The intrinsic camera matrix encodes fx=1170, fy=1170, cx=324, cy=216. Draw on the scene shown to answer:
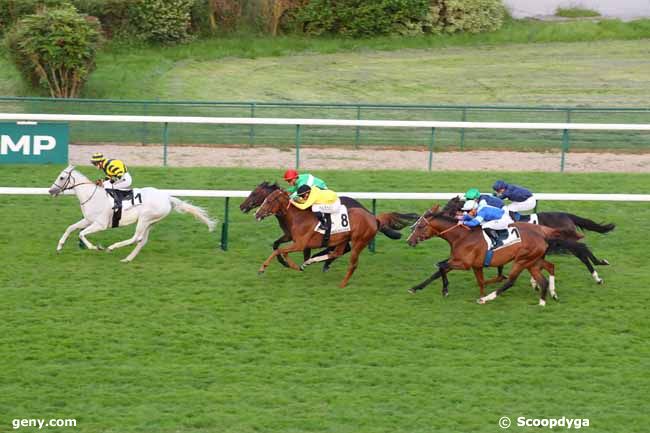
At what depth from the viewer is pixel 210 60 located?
24328mm

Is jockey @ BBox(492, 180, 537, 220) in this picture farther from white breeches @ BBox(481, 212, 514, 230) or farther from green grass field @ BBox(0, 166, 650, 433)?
white breeches @ BBox(481, 212, 514, 230)

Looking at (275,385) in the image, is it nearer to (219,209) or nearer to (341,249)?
(341,249)

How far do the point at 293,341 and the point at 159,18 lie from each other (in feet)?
52.6

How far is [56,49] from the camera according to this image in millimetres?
19078

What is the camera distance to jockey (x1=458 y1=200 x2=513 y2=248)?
1002 centimetres

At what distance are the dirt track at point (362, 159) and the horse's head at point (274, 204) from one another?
4911 mm

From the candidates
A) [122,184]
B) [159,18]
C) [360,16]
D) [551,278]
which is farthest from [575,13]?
[122,184]

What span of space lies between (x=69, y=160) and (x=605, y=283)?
7608mm

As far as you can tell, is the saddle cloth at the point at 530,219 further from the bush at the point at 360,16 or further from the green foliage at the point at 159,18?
the bush at the point at 360,16

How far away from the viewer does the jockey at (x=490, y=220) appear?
32.9 ft

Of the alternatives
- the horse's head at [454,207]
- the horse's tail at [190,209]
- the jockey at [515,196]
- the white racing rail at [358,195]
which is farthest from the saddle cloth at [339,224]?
the jockey at [515,196]

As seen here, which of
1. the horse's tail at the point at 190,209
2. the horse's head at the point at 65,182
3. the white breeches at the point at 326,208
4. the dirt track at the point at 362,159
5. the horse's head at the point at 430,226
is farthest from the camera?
the dirt track at the point at 362,159

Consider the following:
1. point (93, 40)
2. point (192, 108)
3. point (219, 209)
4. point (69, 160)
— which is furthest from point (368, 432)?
point (93, 40)

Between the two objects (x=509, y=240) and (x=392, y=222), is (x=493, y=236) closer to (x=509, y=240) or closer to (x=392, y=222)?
(x=509, y=240)
